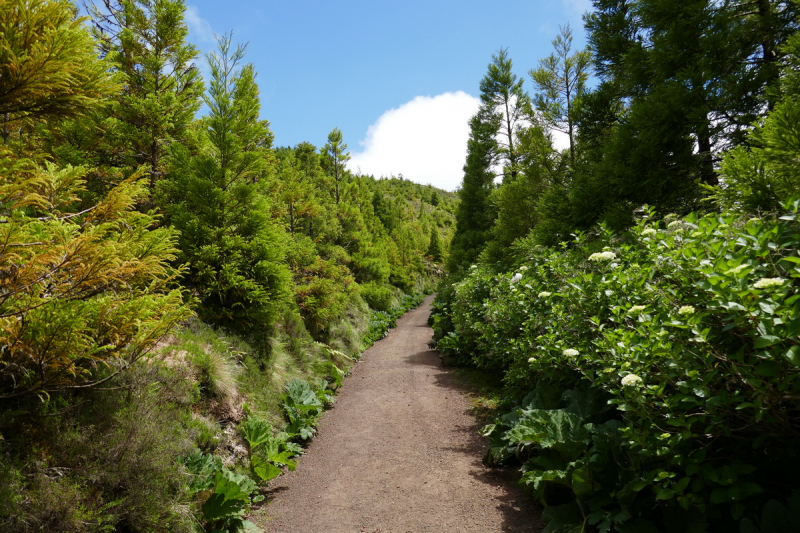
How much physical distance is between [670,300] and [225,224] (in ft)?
21.8

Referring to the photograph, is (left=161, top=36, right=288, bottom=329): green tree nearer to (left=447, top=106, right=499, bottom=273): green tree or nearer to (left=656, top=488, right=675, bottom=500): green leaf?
(left=656, top=488, right=675, bottom=500): green leaf

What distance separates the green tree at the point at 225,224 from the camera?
6.30m

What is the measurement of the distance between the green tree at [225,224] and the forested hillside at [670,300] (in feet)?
14.5

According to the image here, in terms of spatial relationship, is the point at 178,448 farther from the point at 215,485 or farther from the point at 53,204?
the point at 53,204

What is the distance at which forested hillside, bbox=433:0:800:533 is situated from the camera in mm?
2021

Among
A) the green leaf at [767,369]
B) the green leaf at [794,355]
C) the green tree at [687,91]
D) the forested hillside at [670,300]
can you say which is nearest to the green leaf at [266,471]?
the forested hillside at [670,300]

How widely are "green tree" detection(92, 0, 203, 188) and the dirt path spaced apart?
6.15 meters

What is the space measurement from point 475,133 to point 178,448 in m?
17.1

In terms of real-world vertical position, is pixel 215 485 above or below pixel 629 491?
below

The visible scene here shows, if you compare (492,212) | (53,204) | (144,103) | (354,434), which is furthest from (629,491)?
(492,212)

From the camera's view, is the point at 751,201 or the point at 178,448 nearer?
the point at 751,201

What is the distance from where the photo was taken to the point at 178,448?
12.2 ft

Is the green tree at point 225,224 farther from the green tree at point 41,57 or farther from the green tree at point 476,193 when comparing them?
the green tree at point 476,193

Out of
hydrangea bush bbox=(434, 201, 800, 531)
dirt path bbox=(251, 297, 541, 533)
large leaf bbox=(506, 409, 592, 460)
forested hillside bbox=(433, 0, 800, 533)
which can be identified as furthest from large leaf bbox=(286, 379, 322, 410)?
hydrangea bush bbox=(434, 201, 800, 531)
